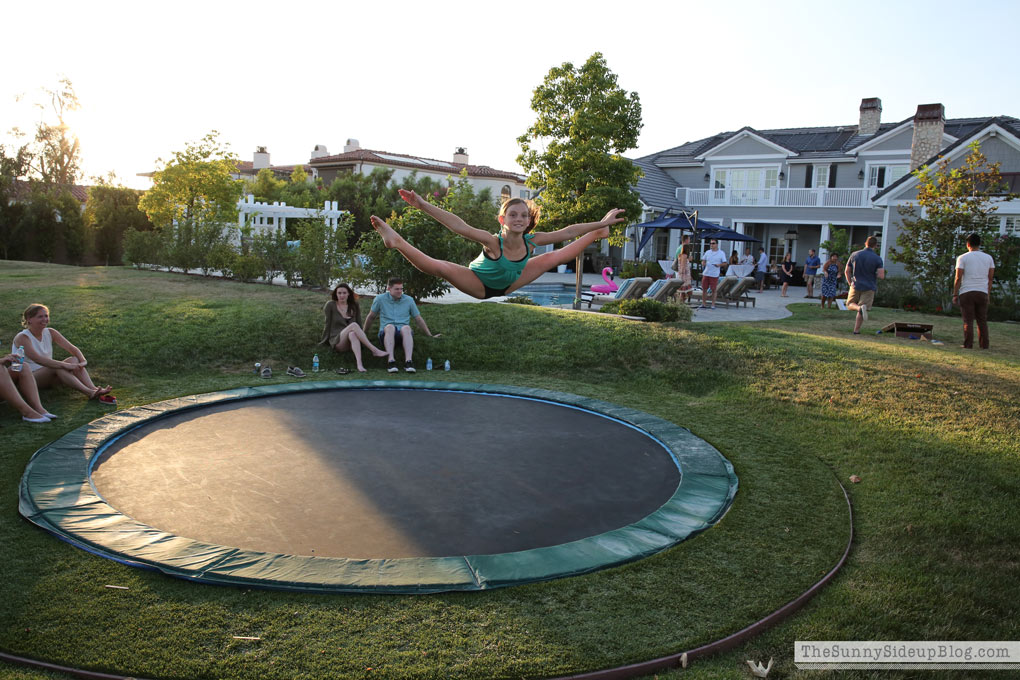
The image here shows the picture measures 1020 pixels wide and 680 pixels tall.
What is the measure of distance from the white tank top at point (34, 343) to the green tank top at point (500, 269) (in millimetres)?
3421

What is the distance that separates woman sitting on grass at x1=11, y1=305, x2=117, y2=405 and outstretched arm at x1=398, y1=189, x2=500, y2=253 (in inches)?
129

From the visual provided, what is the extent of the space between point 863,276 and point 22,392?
8519 millimetres

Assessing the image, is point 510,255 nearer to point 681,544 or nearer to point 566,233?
point 566,233

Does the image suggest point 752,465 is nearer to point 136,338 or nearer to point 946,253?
point 136,338

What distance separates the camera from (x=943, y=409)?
16.9 ft

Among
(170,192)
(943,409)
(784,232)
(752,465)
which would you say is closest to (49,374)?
(752,465)

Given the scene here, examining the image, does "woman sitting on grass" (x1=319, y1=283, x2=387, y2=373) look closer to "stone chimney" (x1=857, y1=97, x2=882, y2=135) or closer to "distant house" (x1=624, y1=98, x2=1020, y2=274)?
"distant house" (x1=624, y1=98, x2=1020, y2=274)

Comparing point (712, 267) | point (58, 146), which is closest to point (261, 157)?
point (58, 146)

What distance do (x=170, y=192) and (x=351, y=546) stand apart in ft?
50.4

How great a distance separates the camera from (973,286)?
6.95 metres

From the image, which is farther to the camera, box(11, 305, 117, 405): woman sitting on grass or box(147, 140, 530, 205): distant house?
box(147, 140, 530, 205): distant house

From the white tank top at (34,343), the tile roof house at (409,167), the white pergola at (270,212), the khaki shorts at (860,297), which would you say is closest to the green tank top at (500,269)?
the white tank top at (34,343)

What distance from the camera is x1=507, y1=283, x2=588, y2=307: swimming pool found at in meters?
13.8

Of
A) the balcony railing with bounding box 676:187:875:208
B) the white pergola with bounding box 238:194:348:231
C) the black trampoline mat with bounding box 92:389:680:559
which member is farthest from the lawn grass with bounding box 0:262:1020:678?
the balcony railing with bounding box 676:187:875:208
